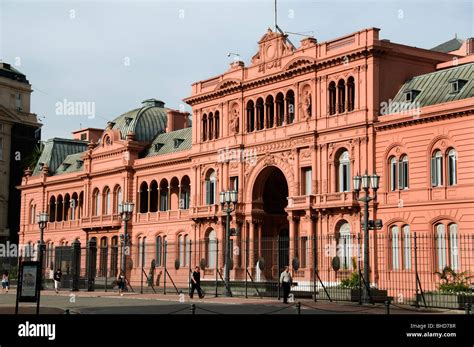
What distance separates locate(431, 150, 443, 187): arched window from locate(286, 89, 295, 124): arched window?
13.2 meters

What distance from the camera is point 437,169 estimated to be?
50000mm

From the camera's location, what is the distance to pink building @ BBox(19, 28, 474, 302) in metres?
49.5

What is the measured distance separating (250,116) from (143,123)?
20.8m

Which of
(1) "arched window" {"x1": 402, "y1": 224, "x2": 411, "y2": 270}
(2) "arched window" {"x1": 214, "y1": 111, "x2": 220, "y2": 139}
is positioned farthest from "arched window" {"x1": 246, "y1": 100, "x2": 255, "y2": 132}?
(1) "arched window" {"x1": 402, "y1": 224, "x2": 411, "y2": 270}

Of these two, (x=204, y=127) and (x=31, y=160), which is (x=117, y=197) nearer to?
(x=204, y=127)

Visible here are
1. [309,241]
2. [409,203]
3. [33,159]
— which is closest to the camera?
[409,203]

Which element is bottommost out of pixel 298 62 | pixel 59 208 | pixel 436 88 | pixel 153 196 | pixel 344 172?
pixel 59 208

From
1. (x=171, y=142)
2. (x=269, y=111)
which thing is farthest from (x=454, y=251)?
(x=171, y=142)

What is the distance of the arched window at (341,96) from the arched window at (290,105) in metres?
4.85
